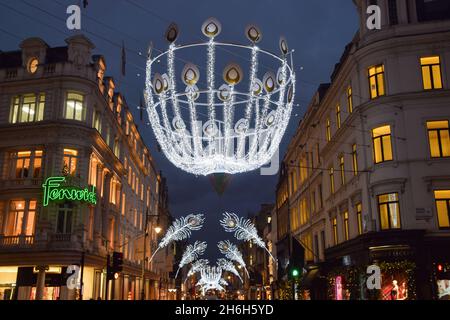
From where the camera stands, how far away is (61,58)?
39.6 metres

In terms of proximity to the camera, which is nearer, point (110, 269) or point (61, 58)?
point (110, 269)

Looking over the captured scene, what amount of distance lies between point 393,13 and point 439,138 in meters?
8.15

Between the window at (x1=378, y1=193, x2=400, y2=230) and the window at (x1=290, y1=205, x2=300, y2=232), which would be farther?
the window at (x1=290, y1=205, x2=300, y2=232)

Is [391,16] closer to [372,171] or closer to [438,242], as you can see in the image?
[372,171]

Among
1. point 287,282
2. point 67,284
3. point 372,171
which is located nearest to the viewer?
point 372,171

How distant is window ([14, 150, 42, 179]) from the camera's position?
122ft

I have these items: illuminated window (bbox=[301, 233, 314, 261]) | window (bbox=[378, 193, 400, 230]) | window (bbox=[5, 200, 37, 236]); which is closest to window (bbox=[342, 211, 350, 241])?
window (bbox=[378, 193, 400, 230])

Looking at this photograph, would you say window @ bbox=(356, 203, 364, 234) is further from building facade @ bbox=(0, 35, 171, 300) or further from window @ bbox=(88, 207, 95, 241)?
window @ bbox=(88, 207, 95, 241)

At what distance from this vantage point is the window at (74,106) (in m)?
38.1

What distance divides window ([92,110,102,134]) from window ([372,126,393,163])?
24.1 m

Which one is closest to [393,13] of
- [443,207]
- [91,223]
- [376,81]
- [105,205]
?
[376,81]

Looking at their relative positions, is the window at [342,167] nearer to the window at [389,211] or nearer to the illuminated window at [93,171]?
the window at [389,211]

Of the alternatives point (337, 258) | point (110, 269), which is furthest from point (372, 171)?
point (110, 269)
